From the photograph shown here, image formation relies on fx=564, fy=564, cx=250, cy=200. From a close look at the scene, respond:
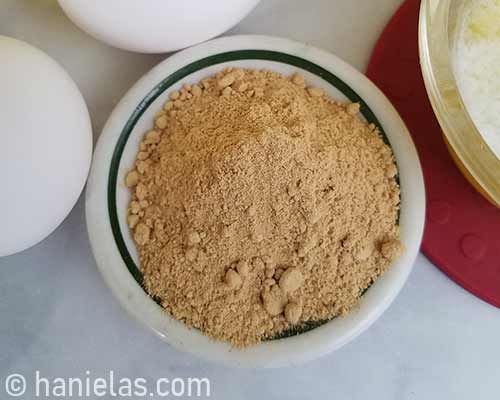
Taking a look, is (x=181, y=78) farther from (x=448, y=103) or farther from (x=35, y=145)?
(x=448, y=103)

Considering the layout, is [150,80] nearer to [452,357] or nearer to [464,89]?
[464,89]

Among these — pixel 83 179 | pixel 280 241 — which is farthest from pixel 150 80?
pixel 280 241

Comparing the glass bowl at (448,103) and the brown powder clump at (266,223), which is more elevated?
the glass bowl at (448,103)

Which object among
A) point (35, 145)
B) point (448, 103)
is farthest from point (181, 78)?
point (448, 103)

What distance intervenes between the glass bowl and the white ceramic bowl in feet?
0.31

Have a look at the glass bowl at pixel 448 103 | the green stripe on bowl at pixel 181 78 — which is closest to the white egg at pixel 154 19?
→ the green stripe on bowl at pixel 181 78

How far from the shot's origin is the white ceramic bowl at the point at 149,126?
2.05 feet

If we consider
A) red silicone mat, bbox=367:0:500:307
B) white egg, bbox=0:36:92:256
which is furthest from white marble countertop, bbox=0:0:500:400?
white egg, bbox=0:36:92:256

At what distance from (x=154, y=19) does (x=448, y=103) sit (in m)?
0.31

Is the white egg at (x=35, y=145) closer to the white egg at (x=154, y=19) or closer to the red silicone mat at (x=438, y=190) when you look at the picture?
the white egg at (x=154, y=19)

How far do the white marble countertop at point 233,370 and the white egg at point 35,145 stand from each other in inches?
5.0

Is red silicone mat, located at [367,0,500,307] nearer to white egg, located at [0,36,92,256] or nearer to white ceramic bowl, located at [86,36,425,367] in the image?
white ceramic bowl, located at [86,36,425,367]

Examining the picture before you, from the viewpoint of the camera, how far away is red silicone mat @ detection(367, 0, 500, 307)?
0.68 meters

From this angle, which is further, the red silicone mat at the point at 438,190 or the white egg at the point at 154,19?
the red silicone mat at the point at 438,190
